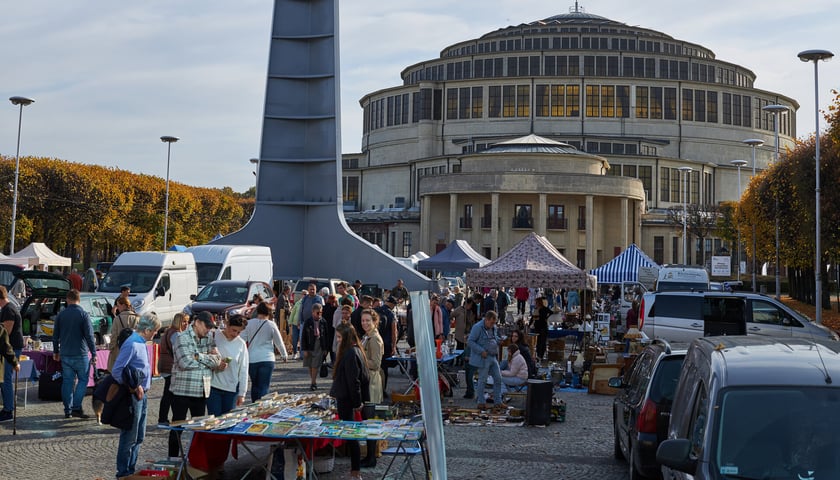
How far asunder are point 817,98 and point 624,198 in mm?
36290

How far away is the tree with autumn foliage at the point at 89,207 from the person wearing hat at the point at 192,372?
5107 cm

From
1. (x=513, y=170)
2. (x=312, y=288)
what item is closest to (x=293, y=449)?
(x=312, y=288)

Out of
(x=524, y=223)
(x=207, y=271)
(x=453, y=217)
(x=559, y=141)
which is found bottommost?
(x=207, y=271)

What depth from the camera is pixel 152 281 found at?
24.4 metres

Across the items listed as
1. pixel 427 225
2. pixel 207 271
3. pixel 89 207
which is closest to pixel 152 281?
pixel 207 271

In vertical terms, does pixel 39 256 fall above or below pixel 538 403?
Answer: above

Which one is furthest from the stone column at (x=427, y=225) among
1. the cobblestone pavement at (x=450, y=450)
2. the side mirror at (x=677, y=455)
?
the side mirror at (x=677, y=455)

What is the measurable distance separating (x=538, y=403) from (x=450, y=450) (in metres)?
2.42

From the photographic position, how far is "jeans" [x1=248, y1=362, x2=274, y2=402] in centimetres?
1195

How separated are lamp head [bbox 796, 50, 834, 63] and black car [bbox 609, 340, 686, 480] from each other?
23.6 metres

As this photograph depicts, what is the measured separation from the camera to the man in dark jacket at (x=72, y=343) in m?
12.4

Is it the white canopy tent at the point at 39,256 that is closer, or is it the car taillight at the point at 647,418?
the car taillight at the point at 647,418

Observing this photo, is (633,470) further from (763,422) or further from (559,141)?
(559,141)

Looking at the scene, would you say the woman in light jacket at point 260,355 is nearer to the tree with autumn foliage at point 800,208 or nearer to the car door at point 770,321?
the car door at point 770,321
